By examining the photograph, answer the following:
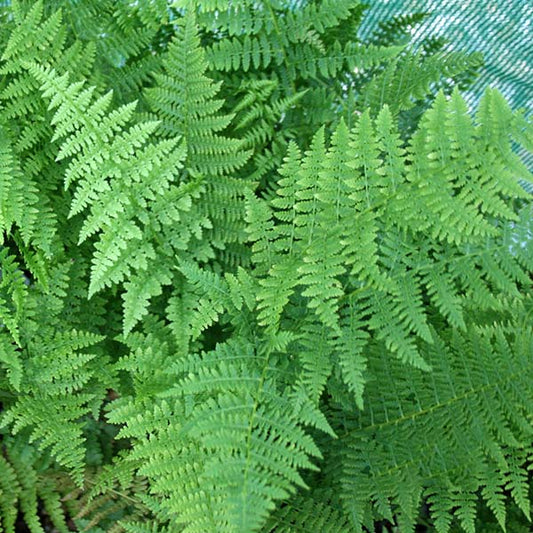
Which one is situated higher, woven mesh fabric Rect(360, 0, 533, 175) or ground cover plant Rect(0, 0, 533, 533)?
woven mesh fabric Rect(360, 0, 533, 175)

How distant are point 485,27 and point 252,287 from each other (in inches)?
64.5

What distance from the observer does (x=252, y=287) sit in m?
2.09

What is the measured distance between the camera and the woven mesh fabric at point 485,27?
8.98 ft

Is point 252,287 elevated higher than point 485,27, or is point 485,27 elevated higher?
point 485,27

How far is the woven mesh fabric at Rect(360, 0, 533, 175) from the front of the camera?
2738mm

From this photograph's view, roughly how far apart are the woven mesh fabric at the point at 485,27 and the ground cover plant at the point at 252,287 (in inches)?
18.6

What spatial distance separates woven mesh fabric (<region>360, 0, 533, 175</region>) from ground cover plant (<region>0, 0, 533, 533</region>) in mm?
472

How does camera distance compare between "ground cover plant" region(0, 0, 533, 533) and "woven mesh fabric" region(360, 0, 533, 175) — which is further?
"woven mesh fabric" region(360, 0, 533, 175)

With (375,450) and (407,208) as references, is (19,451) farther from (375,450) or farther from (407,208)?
(407,208)

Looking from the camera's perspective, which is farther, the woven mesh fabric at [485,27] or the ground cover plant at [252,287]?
the woven mesh fabric at [485,27]

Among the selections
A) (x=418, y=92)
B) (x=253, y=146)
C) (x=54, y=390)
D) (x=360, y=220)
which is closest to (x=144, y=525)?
(x=54, y=390)

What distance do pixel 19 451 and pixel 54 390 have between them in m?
0.30

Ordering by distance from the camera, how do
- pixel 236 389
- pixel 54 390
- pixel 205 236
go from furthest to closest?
pixel 205 236
pixel 54 390
pixel 236 389

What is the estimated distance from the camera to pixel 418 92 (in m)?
2.34
